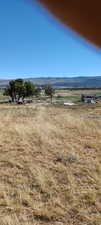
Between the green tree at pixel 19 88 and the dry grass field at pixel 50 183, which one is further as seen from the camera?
the green tree at pixel 19 88

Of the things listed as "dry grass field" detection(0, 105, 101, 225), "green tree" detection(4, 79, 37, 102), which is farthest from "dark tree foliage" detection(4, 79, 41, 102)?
"dry grass field" detection(0, 105, 101, 225)

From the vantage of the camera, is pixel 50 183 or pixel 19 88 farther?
pixel 19 88

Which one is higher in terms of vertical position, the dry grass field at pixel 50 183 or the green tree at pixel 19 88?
the green tree at pixel 19 88

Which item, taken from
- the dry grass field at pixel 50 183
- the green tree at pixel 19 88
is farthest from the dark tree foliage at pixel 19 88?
the dry grass field at pixel 50 183

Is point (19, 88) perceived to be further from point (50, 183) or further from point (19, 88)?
point (50, 183)

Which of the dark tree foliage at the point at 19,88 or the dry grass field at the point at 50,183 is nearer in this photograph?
the dry grass field at the point at 50,183

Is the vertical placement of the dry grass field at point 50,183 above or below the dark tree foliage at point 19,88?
below

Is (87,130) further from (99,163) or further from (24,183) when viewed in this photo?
(24,183)

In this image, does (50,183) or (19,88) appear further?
(19,88)

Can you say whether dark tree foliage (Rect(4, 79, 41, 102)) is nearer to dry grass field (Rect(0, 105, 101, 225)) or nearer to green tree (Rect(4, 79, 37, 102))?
green tree (Rect(4, 79, 37, 102))

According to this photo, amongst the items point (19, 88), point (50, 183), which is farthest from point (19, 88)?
point (50, 183)

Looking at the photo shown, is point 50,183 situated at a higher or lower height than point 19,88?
lower

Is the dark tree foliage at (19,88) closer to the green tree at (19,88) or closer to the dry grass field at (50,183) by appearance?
the green tree at (19,88)

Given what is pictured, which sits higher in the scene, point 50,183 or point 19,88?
point 19,88
